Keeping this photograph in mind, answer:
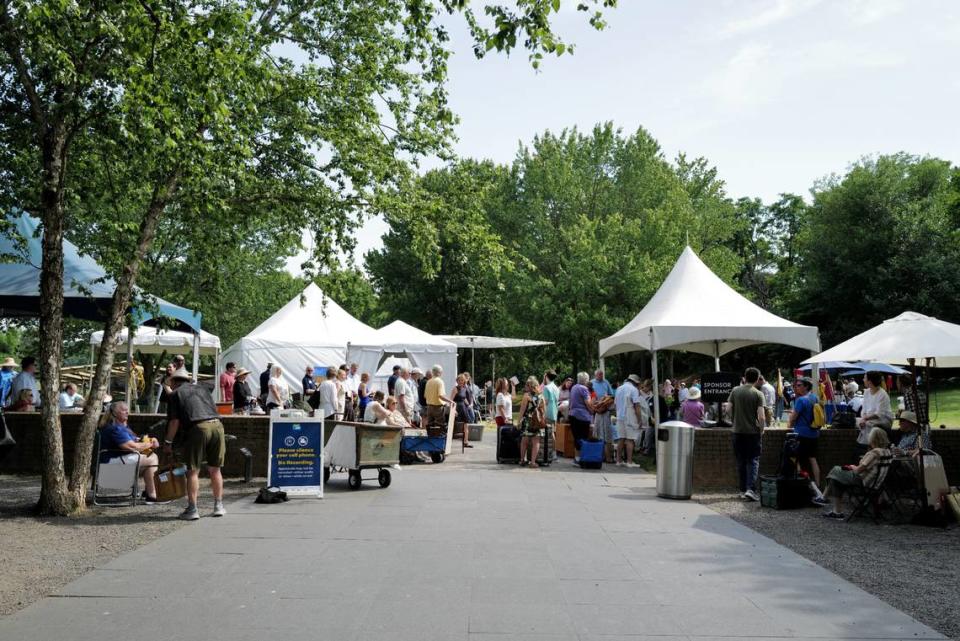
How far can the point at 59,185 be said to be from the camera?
1043 centimetres


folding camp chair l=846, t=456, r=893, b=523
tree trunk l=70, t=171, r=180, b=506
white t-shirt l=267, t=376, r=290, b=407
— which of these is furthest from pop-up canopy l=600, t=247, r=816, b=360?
tree trunk l=70, t=171, r=180, b=506

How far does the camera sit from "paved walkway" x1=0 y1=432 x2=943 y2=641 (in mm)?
5789

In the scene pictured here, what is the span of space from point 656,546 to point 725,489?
5.41 m

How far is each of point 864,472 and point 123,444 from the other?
30.0 feet

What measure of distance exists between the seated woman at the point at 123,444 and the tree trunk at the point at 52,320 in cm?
Result: 111

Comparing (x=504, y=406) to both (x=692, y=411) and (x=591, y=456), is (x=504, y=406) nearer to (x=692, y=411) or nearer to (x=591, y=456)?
(x=591, y=456)

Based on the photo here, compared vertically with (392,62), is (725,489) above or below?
below

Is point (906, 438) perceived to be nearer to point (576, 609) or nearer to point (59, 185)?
point (576, 609)

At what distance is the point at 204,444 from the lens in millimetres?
10406

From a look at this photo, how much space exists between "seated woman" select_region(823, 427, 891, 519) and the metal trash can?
2.19m

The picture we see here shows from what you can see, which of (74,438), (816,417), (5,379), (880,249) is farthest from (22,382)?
(880,249)

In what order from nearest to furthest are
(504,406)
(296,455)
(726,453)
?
1. (296,455)
2. (726,453)
3. (504,406)

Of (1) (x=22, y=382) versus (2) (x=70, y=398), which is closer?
(1) (x=22, y=382)

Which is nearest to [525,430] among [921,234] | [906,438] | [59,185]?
[906,438]
